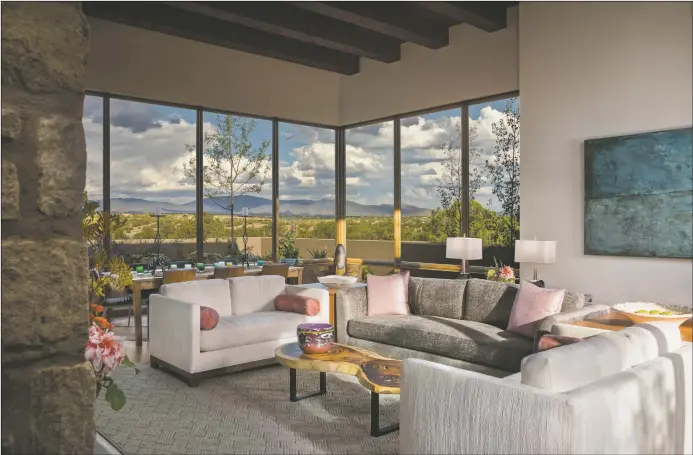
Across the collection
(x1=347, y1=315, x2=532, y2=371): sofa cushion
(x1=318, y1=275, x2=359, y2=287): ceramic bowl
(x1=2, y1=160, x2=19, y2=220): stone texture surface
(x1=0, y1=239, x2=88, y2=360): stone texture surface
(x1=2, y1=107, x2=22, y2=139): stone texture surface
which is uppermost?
(x1=2, y1=107, x2=22, y2=139): stone texture surface

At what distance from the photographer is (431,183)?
6805 mm

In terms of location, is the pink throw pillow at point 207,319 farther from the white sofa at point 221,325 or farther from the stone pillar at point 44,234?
the stone pillar at point 44,234

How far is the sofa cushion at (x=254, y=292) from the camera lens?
15.0ft

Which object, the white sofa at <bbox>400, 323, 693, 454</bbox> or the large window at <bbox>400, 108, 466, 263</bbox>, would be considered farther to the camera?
the large window at <bbox>400, 108, 466, 263</bbox>

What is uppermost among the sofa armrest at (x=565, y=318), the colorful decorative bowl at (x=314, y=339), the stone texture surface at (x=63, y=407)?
the stone texture surface at (x=63, y=407)

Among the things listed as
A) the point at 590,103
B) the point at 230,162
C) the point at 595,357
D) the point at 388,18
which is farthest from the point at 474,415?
the point at 230,162

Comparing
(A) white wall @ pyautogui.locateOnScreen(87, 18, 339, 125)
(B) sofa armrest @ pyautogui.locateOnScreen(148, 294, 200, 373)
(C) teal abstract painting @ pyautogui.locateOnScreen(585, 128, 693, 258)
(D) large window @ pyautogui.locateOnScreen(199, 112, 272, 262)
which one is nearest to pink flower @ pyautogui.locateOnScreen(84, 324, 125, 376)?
(B) sofa armrest @ pyautogui.locateOnScreen(148, 294, 200, 373)

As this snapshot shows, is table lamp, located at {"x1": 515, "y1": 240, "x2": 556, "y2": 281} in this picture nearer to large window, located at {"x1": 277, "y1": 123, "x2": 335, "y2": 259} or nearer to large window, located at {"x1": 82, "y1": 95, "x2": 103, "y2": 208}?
large window, located at {"x1": 277, "y1": 123, "x2": 335, "y2": 259}

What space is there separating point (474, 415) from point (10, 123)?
1.77 m

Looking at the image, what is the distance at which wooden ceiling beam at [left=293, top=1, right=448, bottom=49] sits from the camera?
5.24 m

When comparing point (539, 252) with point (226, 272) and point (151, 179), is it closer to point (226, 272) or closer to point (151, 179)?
point (226, 272)

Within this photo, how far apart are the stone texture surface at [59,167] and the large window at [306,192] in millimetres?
6752

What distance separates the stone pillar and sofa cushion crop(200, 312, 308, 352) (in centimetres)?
326

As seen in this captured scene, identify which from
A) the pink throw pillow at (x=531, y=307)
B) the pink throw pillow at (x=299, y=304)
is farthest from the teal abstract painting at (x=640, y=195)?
the pink throw pillow at (x=299, y=304)
